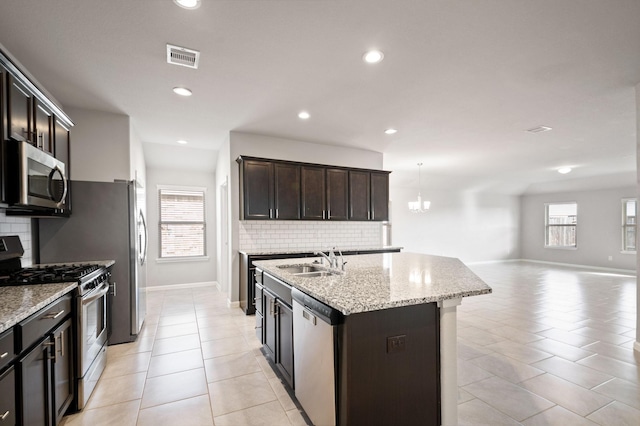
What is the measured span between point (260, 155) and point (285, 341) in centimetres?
326

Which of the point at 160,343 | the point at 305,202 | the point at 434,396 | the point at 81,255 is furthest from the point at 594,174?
the point at 81,255

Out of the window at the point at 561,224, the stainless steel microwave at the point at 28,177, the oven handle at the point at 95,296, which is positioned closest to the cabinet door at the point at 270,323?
the oven handle at the point at 95,296

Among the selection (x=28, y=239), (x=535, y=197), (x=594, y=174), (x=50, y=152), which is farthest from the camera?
(x=535, y=197)

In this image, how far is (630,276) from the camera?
25.6 ft

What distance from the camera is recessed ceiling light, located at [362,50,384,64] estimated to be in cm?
250

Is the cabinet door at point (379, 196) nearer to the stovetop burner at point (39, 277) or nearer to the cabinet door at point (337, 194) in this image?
the cabinet door at point (337, 194)

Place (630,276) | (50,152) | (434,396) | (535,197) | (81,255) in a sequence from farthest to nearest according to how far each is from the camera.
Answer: (535,197)
(630,276)
(81,255)
(50,152)
(434,396)

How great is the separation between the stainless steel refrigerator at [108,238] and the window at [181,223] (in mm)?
2790

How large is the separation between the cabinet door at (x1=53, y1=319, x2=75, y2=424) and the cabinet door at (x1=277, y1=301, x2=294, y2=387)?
1.44m

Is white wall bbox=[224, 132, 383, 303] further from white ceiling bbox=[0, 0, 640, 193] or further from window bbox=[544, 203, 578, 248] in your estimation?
window bbox=[544, 203, 578, 248]

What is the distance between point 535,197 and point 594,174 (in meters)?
2.63

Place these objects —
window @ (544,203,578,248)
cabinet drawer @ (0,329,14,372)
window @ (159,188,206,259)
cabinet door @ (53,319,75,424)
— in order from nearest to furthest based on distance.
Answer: cabinet drawer @ (0,329,14,372) → cabinet door @ (53,319,75,424) → window @ (159,188,206,259) → window @ (544,203,578,248)

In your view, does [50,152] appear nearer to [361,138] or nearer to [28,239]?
[28,239]

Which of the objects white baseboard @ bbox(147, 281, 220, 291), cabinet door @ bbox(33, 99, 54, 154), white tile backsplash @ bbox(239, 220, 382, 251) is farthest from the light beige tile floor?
cabinet door @ bbox(33, 99, 54, 154)
